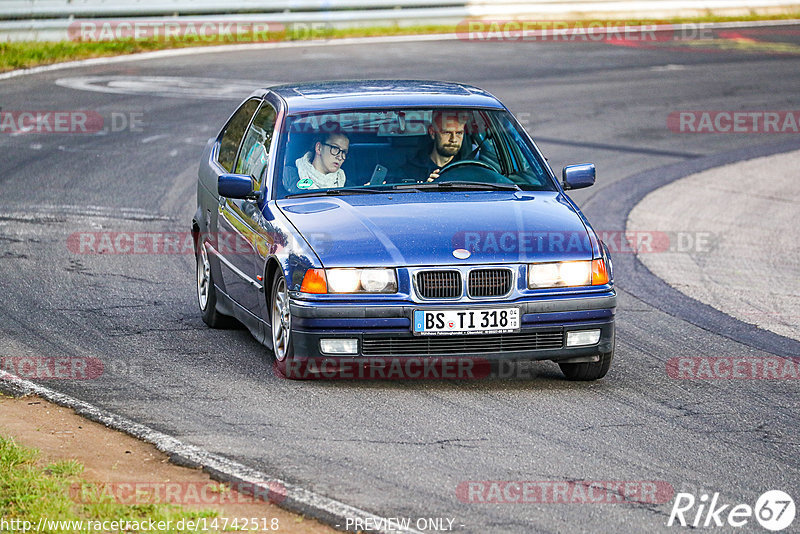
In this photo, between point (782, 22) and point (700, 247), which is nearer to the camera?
point (700, 247)

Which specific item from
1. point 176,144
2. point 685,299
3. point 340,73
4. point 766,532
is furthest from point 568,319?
point 340,73

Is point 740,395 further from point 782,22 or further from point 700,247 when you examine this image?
point 782,22

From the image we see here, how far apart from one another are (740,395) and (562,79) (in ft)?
54.0

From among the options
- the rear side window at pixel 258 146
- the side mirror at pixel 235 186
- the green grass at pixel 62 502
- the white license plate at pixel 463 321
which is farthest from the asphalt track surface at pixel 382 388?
the rear side window at pixel 258 146

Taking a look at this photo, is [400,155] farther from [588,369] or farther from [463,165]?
[588,369]

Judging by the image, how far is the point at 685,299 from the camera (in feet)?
34.2

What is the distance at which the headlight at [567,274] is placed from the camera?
731 centimetres

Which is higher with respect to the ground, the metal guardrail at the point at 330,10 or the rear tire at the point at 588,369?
the rear tire at the point at 588,369

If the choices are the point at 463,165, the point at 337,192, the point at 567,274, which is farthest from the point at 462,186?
the point at 567,274

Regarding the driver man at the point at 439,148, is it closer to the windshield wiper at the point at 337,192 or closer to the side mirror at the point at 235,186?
the windshield wiper at the point at 337,192

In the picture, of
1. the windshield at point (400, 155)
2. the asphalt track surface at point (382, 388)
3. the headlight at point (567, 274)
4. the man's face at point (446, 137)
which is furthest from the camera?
A: the man's face at point (446, 137)

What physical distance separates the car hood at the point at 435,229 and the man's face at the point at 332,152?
0.31m

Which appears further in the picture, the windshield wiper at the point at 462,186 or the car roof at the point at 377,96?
the car roof at the point at 377,96

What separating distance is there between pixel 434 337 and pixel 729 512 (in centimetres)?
213
